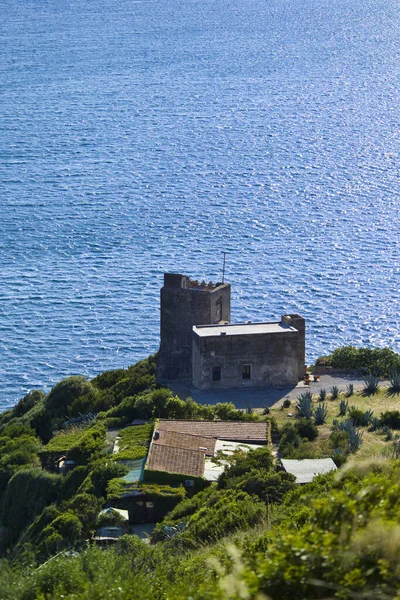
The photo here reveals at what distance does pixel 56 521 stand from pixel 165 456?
4.77 m

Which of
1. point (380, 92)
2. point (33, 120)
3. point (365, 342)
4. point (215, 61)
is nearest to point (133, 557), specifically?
point (365, 342)

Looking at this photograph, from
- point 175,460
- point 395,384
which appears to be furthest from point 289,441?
point 395,384

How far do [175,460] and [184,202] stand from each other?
76.0 m

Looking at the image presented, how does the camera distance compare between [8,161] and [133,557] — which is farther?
[8,161]

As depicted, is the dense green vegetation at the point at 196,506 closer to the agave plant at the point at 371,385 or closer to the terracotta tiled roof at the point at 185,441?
the agave plant at the point at 371,385

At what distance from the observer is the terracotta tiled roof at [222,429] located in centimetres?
3850

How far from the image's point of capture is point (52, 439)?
4134 centimetres

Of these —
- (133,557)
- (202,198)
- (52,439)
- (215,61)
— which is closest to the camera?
(133,557)

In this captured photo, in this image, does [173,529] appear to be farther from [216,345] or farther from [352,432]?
[216,345]

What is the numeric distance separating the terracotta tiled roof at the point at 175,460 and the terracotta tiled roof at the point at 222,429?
1.85 meters

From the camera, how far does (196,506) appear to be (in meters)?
32.2

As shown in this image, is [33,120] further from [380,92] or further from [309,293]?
[309,293]

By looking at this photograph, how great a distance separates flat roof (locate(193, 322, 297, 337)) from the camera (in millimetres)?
45984

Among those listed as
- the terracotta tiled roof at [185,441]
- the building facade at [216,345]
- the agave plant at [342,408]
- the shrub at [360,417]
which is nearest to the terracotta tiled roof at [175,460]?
the terracotta tiled roof at [185,441]
